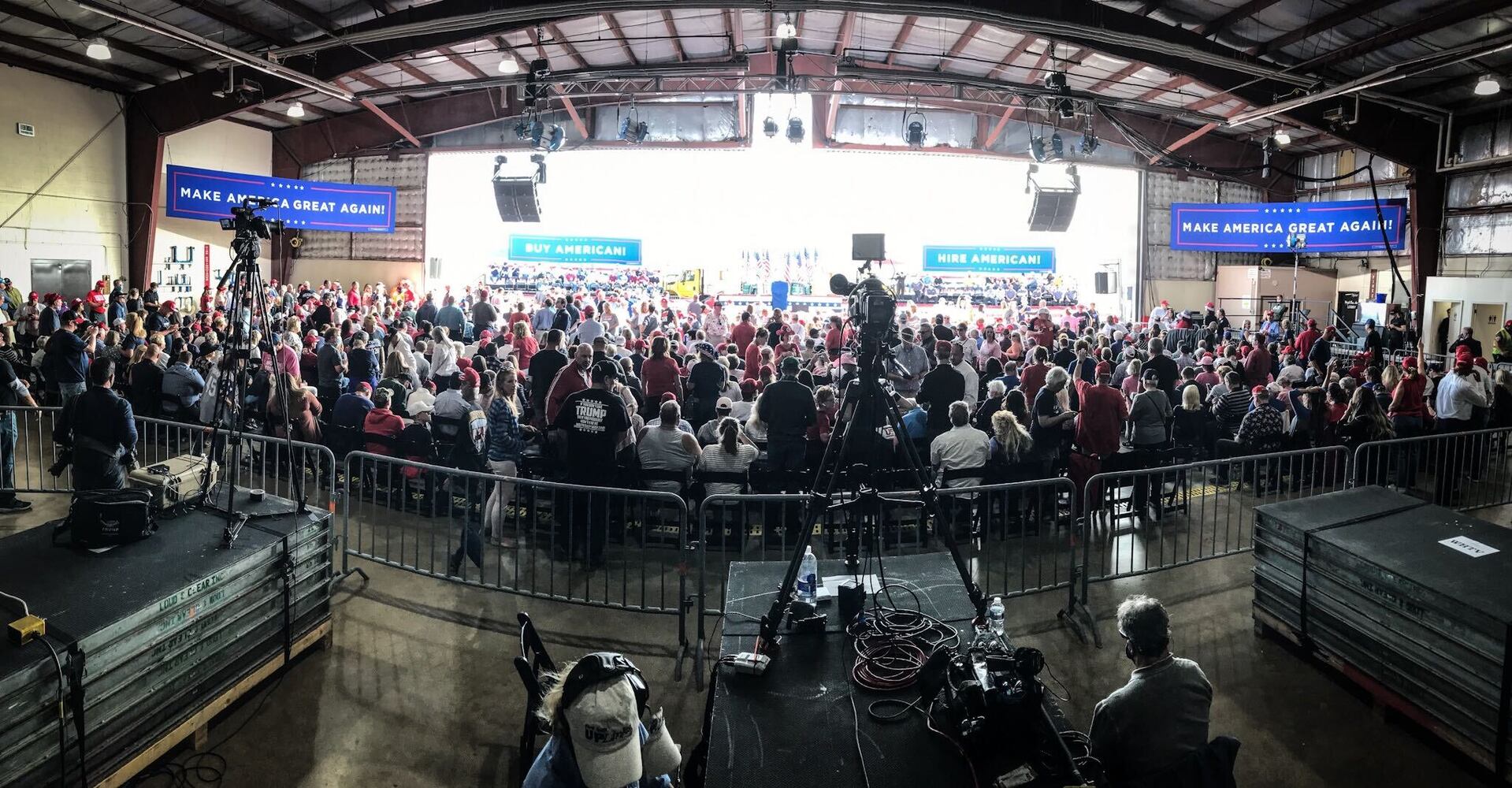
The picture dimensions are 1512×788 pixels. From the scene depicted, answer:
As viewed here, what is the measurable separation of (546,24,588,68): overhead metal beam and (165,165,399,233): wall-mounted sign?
4760 millimetres

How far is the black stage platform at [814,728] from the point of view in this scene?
266 cm

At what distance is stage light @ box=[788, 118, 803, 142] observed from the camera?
51.9ft

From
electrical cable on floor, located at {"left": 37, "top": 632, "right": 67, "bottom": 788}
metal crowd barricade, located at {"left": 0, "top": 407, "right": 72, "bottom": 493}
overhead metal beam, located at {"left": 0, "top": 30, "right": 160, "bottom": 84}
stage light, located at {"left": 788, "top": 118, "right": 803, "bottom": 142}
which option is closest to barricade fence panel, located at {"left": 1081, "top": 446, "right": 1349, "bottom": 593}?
electrical cable on floor, located at {"left": 37, "top": 632, "right": 67, "bottom": 788}

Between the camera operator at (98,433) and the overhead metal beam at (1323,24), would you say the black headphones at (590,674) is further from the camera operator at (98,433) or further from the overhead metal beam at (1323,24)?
the overhead metal beam at (1323,24)

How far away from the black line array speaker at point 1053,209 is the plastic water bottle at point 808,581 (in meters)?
16.2

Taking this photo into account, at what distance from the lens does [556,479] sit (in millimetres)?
6574

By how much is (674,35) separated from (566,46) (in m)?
2.14

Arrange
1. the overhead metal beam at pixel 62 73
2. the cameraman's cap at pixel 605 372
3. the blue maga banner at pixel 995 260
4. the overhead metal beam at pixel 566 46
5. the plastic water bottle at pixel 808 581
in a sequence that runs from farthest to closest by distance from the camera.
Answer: the blue maga banner at pixel 995 260
the overhead metal beam at pixel 566 46
the overhead metal beam at pixel 62 73
the cameraman's cap at pixel 605 372
the plastic water bottle at pixel 808 581

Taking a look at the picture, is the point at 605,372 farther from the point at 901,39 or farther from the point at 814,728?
the point at 901,39

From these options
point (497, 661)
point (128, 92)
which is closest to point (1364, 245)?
point (497, 661)

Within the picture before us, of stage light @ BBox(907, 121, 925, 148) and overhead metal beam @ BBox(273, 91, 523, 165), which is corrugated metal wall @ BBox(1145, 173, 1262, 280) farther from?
overhead metal beam @ BBox(273, 91, 523, 165)

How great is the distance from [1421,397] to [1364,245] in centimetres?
1050

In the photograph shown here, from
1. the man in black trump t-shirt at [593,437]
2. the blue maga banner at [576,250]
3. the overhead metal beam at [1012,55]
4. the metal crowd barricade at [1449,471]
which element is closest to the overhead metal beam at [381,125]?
the blue maga banner at [576,250]

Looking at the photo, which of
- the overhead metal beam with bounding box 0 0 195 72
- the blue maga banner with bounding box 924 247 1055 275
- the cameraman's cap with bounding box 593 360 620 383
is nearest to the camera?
the cameraman's cap with bounding box 593 360 620 383
